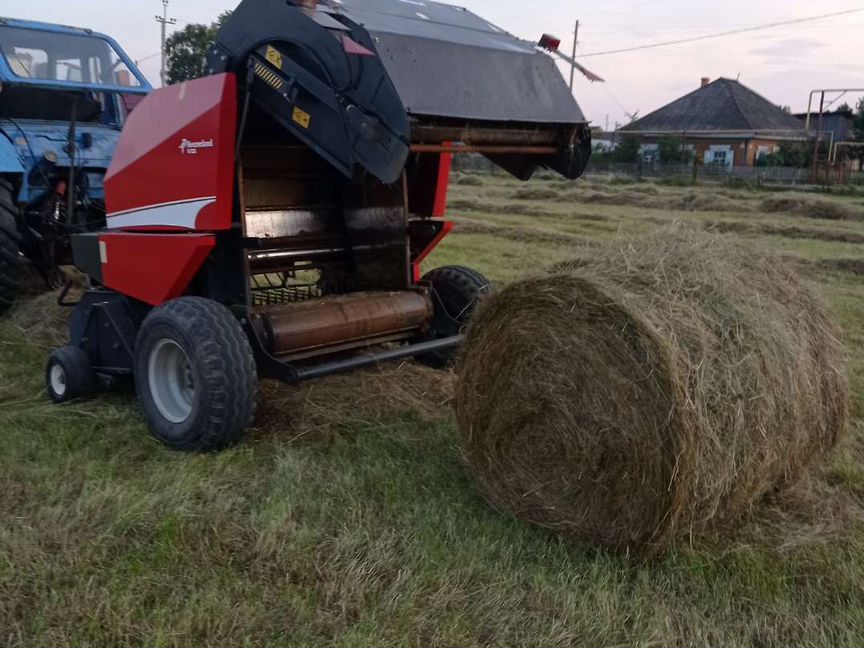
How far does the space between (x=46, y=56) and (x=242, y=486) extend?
5.18 meters

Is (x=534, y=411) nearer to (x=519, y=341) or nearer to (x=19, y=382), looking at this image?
(x=519, y=341)

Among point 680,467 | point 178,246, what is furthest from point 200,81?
point 680,467

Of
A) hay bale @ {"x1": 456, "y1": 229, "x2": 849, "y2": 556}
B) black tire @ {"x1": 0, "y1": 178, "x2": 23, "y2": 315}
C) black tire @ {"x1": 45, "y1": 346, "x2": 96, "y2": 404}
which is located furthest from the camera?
black tire @ {"x1": 0, "y1": 178, "x2": 23, "y2": 315}

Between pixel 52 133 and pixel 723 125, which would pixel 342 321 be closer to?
pixel 52 133

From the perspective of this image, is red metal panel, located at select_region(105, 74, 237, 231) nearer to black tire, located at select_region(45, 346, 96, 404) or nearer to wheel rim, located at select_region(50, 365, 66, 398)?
black tire, located at select_region(45, 346, 96, 404)

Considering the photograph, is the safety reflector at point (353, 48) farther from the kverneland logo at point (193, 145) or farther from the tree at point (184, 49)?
the tree at point (184, 49)

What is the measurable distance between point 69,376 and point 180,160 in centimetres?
145

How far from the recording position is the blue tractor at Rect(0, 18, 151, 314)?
21.9 ft

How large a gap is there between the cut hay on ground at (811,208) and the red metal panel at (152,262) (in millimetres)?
14010

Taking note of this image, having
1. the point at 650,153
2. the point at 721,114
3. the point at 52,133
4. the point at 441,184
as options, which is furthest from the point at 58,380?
the point at 721,114

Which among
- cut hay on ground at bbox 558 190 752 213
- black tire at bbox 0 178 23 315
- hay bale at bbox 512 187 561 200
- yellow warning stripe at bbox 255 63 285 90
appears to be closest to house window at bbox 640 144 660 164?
hay bale at bbox 512 187 561 200

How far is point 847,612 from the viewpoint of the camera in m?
3.06

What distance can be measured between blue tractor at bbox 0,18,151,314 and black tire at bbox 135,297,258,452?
2130 millimetres

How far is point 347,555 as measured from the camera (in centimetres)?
336
